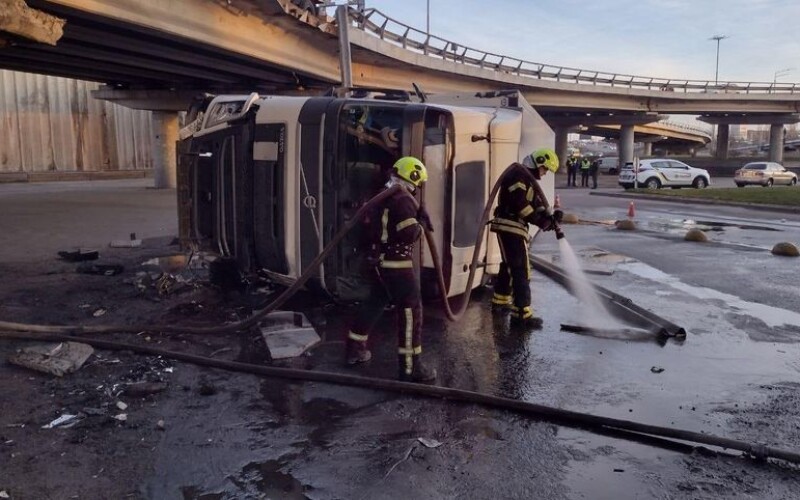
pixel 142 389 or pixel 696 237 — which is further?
pixel 696 237

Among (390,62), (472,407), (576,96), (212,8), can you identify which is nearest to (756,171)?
(576,96)

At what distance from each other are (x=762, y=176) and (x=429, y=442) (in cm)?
3622

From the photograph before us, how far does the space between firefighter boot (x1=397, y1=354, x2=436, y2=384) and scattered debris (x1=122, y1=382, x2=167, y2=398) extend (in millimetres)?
1714

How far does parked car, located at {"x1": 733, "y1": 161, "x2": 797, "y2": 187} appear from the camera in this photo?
34781 mm

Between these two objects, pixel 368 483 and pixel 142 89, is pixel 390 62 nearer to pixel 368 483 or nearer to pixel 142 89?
pixel 142 89

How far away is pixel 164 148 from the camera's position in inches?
1176

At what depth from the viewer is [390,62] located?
93.6 ft

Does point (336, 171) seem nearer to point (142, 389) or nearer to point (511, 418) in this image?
point (142, 389)

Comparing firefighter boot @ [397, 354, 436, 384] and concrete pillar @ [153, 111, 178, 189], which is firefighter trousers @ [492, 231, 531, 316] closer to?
firefighter boot @ [397, 354, 436, 384]

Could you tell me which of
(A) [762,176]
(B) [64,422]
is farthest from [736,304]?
(A) [762,176]

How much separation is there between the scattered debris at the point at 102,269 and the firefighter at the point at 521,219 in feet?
16.8

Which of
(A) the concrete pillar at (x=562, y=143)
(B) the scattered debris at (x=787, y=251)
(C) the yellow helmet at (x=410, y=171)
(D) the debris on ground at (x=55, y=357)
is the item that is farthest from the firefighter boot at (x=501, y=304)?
(A) the concrete pillar at (x=562, y=143)

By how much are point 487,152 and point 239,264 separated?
2.81m

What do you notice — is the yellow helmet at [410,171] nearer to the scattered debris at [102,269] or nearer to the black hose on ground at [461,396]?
the black hose on ground at [461,396]
